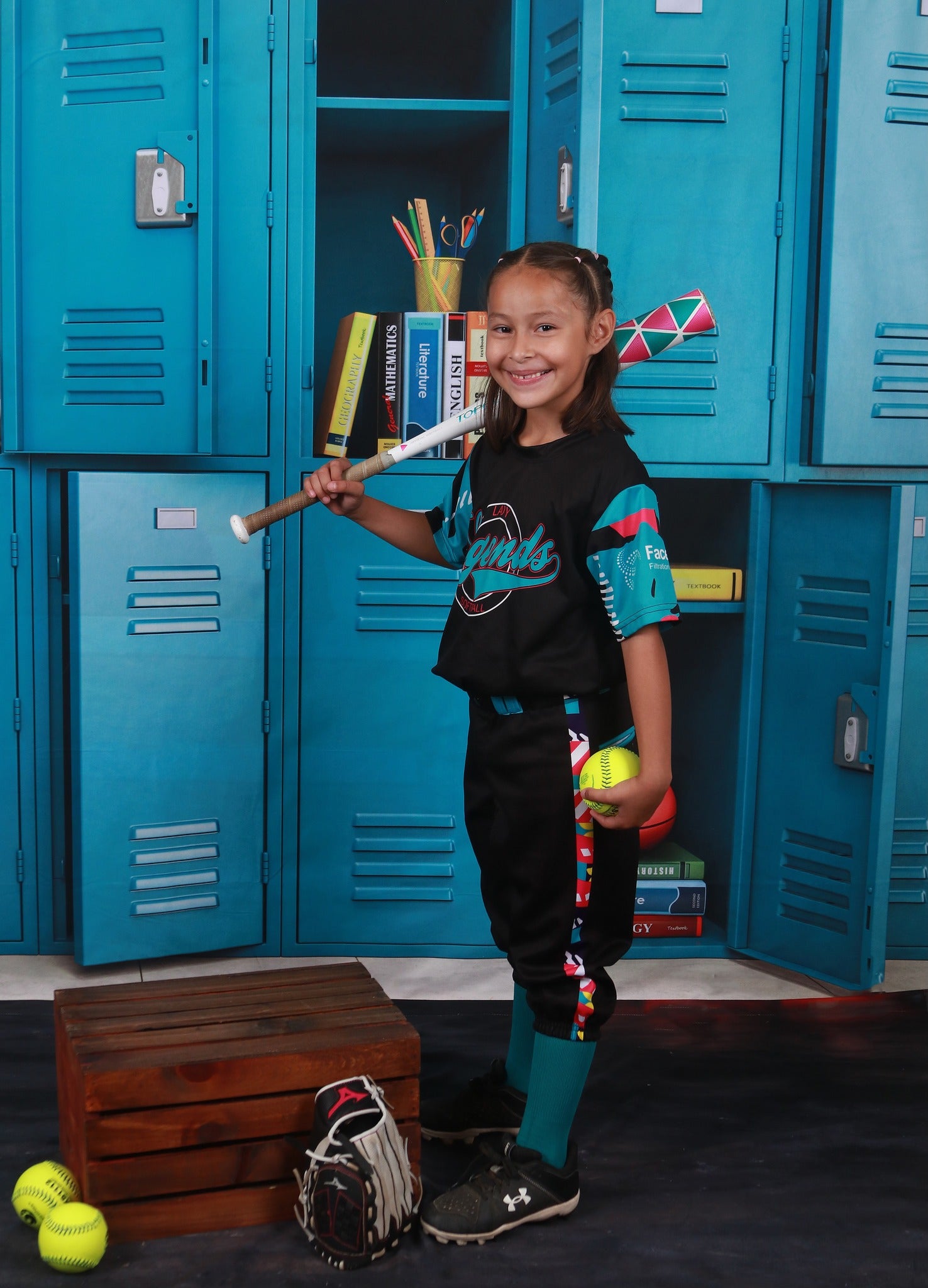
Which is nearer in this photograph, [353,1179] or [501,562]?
[353,1179]

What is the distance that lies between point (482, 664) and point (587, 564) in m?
0.17

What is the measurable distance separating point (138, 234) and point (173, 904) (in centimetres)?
121

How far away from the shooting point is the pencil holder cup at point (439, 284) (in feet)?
7.68

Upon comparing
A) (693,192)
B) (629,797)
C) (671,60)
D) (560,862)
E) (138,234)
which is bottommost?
(560,862)

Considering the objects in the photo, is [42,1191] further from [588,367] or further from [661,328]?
[661,328]

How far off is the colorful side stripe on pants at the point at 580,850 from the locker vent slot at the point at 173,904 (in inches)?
40.3

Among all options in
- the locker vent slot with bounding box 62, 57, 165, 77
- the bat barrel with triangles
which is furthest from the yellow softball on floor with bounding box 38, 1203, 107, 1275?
the locker vent slot with bounding box 62, 57, 165, 77

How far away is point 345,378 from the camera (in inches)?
91.5

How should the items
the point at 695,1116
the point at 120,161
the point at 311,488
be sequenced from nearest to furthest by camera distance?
the point at 311,488 < the point at 695,1116 < the point at 120,161

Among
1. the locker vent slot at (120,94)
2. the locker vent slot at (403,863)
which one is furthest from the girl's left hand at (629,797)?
the locker vent slot at (120,94)

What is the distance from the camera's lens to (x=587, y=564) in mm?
1453

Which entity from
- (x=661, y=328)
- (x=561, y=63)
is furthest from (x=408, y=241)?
(x=661, y=328)

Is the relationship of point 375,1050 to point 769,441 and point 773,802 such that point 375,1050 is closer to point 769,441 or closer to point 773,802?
point 773,802

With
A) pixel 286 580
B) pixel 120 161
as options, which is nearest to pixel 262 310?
pixel 120 161
